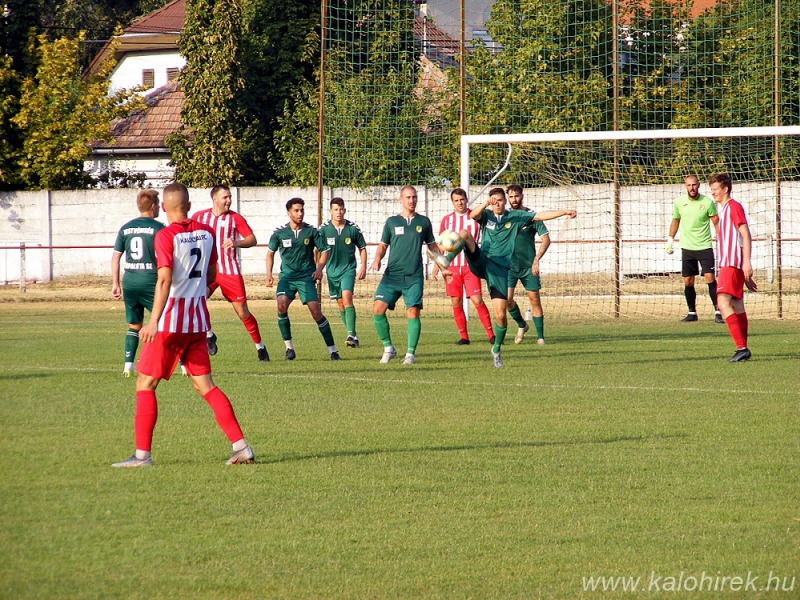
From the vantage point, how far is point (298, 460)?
24.5 ft

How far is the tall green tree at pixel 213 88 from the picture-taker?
112ft

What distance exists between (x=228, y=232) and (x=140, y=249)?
2.07m

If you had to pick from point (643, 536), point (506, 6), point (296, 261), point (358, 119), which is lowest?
point (643, 536)

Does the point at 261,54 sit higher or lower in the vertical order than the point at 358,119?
higher

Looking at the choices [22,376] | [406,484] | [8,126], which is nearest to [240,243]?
[22,376]

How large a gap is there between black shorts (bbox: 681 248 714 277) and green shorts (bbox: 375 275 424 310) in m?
6.51

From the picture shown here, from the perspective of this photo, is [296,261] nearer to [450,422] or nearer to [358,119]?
[450,422]

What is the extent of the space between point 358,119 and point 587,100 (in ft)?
18.7

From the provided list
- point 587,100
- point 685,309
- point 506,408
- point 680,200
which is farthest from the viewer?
point 587,100

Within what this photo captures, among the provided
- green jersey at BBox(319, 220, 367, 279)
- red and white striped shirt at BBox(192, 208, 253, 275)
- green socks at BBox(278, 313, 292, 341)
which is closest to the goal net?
green jersey at BBox(319, 220, 367, 279)

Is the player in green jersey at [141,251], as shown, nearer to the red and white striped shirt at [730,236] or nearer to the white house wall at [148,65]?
the red and white striped shirt at [730,236]

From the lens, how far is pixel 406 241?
13211 mm

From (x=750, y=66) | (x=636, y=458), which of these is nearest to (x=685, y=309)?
(x=750, y=66)

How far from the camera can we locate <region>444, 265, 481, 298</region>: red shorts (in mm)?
14852
